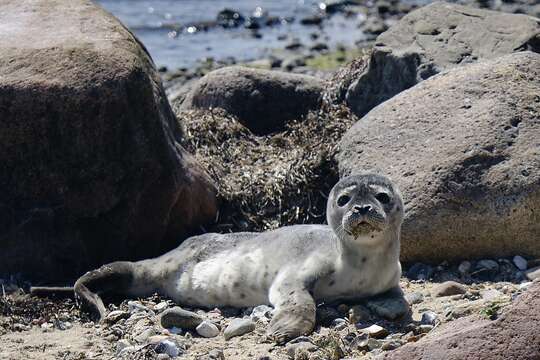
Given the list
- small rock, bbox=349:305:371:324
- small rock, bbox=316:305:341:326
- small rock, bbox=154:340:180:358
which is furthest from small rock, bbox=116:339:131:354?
small rock, bbox=349:305:371:324

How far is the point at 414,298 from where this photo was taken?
635 centimetres

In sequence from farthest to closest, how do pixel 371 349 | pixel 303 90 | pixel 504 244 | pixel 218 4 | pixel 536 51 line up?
pixel 218 4 < pixel 303 90 < pixel 536 51 < pixel 504 244 < pixel 371 349

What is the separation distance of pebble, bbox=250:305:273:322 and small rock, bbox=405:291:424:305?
2.44 ft

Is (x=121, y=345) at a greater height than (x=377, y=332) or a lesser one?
lesser

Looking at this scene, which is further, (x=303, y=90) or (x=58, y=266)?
(x=303, y=90)

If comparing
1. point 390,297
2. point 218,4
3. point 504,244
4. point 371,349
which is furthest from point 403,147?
point 218,4

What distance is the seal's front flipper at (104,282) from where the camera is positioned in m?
6.75

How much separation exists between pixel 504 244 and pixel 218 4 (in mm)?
18052

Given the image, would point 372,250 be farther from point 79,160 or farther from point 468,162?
point 79,160

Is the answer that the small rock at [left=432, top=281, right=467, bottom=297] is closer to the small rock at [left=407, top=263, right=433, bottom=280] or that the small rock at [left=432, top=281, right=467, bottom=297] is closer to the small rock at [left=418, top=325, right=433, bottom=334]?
the small rock at [left=407, top=263, right=433, bottom=280]

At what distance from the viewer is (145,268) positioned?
7.11 metres

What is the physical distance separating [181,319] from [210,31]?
1515 cm

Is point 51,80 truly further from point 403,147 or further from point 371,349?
point 371,349

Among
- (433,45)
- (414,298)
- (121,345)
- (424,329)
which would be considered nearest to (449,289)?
(414,298)
